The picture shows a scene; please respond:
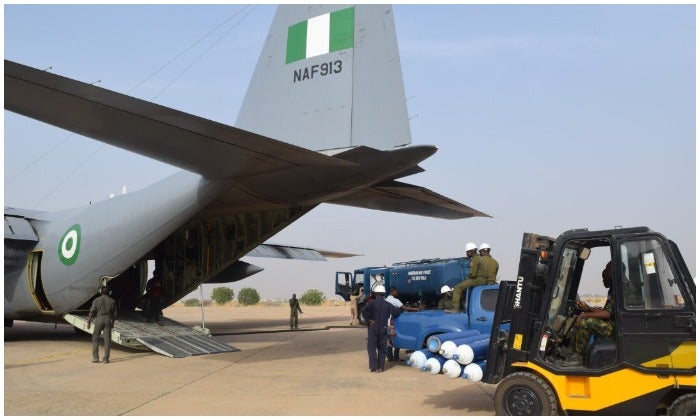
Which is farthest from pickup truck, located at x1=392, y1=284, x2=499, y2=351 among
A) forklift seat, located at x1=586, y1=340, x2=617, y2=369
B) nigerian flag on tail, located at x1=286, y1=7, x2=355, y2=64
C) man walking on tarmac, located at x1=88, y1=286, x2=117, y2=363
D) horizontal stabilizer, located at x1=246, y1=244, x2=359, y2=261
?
horizontal stabilizer, located at x1=246, y1=244, x2=359, y2=261

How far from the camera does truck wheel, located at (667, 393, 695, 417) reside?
6156 millimetres

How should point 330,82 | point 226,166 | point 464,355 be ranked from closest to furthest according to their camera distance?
1. point 464,355
2. point 226,166
3. point 330,82

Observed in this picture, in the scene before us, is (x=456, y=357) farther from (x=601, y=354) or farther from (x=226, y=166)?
(x=226, y=166)

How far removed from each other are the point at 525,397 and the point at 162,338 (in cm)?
1008

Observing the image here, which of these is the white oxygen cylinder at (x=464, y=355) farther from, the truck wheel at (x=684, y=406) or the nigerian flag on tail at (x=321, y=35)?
the nigerian flag on tail at (x=321, y=35)

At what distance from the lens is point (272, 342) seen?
1745 cm

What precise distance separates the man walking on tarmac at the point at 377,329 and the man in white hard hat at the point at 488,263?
1.85 meters

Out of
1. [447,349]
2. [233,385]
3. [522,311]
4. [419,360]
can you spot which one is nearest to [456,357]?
[447,349]

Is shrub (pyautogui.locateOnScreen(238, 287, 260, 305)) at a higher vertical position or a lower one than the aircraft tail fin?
lower

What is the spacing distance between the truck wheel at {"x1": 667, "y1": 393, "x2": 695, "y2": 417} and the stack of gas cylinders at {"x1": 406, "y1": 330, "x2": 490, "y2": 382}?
204 cm

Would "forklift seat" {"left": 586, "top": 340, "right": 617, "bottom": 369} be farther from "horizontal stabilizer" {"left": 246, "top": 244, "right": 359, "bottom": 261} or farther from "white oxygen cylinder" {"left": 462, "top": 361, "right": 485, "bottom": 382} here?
"horizontal stabilizer" {"left": 246, "top": 244, "right": 359, "bottom": 261}

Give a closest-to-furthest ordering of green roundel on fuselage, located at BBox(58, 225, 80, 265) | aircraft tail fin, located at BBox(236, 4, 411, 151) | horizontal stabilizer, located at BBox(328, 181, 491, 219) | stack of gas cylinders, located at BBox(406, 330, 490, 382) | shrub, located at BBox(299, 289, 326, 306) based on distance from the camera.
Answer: stack of gas cylinders, located at BBox(406, 330, 490, 382), aircraft tail fin, located at BBox(236, 4, 411, 151), horizontal stabilizer, located at BBox(328, 181, 491, 219), green roundel on fuselage, located at BBox(58, 225, 80, 265), shrub, located at BBox(299, 289, 326, 306)

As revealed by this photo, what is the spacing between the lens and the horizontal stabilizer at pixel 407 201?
13.2m

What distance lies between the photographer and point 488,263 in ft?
40.1
